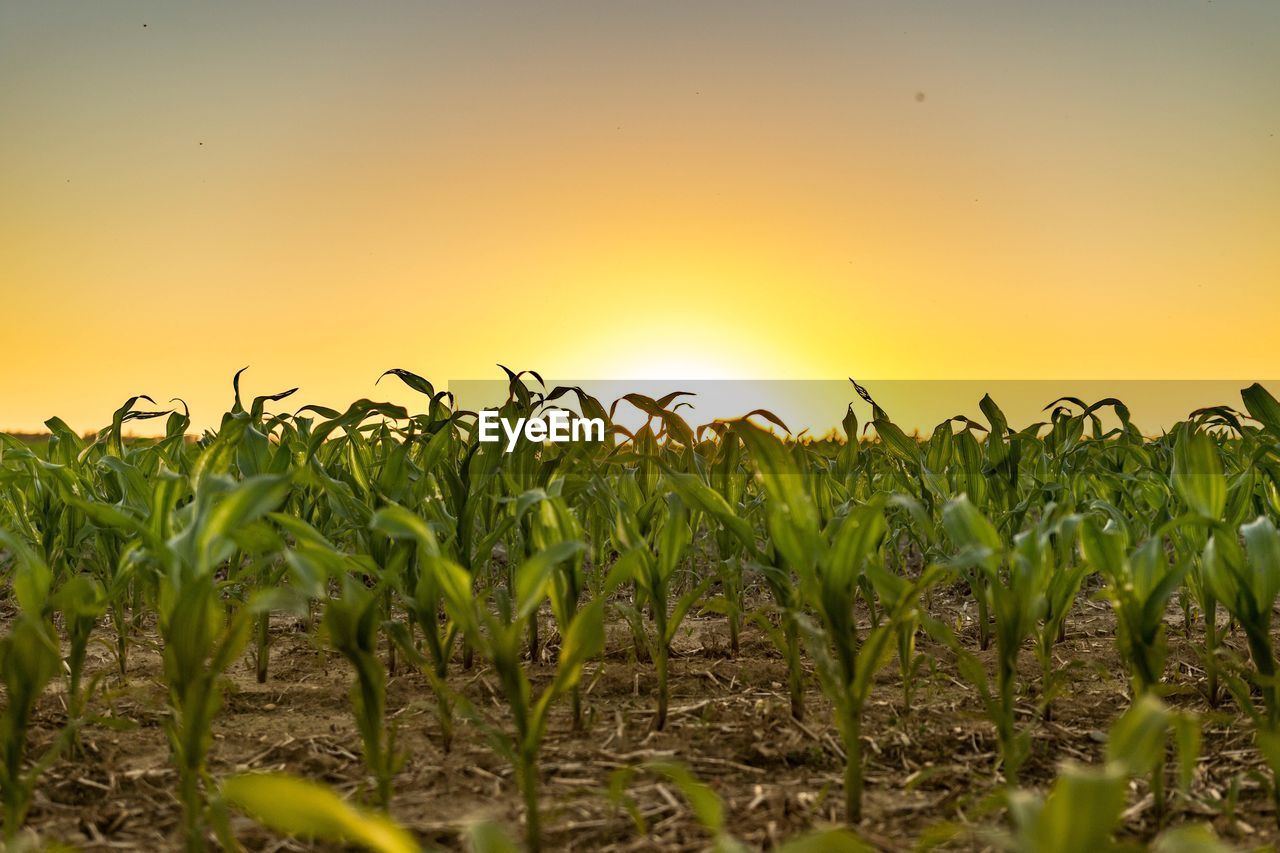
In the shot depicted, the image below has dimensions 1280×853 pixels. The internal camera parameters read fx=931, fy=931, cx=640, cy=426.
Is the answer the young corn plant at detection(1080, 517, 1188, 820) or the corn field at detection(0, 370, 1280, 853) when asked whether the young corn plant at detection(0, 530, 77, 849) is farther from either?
the young corn plant at detection(1080, 517, 1188, 820)

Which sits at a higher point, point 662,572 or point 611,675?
point 662,572

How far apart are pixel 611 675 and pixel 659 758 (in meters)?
0.70

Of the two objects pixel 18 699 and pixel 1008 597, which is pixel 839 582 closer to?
pixel 1008 597

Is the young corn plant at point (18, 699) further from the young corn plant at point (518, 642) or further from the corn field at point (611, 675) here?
the young corn plant at point (518, 642)

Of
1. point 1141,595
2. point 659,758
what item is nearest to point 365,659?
point 659,758

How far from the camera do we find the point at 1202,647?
10.4ft

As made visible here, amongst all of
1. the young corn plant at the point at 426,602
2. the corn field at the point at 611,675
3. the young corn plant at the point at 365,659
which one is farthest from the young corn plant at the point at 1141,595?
the young corn plant at the point at 365,659

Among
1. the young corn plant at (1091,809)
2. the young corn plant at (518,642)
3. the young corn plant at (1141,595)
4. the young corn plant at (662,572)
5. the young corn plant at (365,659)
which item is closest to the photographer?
the young corn plant at (1091,809)

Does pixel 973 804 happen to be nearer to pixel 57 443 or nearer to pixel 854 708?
A: pixel 854 708

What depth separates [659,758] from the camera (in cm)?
199

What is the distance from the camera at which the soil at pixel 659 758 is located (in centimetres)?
168

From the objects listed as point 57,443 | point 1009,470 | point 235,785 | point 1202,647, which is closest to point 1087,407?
point 1009,470

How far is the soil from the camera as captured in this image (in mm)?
1678

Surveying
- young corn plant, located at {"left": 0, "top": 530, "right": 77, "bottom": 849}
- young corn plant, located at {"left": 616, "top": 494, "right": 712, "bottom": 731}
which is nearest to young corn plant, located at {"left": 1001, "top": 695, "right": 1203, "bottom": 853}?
young corn plant, located at {"left": 616, "top": 494, "right": 712, "bottom": 731}
